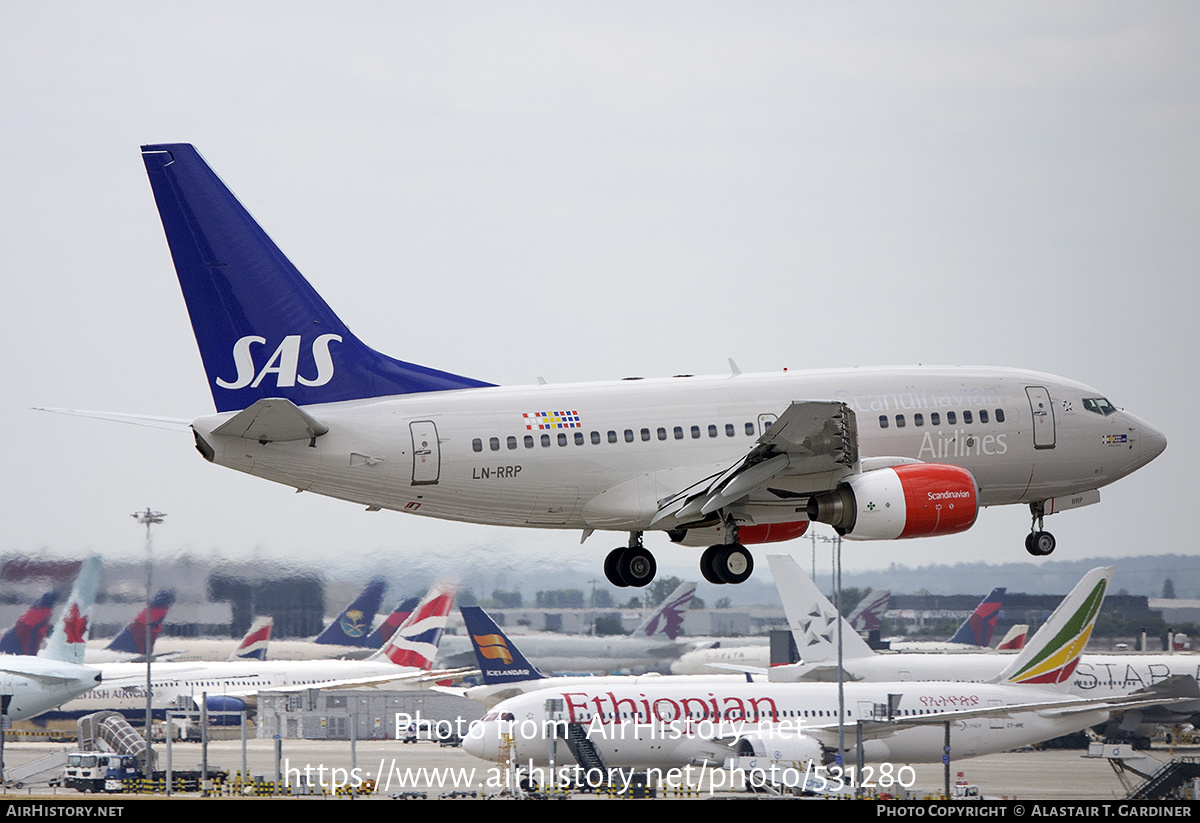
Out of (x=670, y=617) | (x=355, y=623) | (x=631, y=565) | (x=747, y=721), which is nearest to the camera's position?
(x=631, y=565)

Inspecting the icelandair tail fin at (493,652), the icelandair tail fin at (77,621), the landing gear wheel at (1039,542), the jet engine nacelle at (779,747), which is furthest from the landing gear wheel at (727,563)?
the icelandair tail fin at (77,621)

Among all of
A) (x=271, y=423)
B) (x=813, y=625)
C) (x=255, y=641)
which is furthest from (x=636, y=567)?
(x=255, y=641)

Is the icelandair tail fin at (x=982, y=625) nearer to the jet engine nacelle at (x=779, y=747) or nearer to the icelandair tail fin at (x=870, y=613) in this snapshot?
the icelandair tail fin at (x=870, y=613)

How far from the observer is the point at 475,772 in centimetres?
5788

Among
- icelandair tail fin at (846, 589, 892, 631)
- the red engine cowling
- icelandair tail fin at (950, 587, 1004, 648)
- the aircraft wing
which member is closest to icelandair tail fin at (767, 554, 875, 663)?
icelandair tail fin at (950, 587, 1004, 648)

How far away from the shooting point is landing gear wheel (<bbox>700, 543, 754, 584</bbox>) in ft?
104

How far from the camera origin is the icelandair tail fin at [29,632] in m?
73.8

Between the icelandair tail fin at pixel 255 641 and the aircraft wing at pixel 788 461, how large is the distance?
5062cm

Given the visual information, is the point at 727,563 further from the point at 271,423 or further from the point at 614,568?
the point at 271,423

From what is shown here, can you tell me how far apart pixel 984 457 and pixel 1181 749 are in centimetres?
3706

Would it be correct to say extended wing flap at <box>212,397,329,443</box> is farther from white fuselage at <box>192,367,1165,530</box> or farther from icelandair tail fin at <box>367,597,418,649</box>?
icelandair tail fin at <box>367,597,418,649</box>

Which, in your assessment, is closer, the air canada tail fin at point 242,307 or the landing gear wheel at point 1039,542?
the air canada tail fin at point 242,307

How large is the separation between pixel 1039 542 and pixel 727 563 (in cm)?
896

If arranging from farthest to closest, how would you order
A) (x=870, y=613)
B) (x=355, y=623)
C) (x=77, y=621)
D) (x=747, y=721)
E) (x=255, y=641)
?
(x=870, y=613)
(x=355, y=623)
(x=255, y=641)
(x=77, y=621)
(x=747, y=721)
